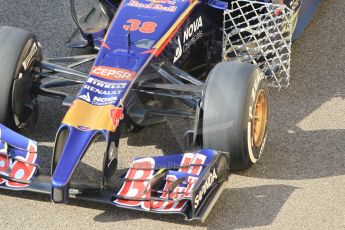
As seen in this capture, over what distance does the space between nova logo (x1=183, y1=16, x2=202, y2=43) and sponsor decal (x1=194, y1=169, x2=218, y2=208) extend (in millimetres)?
1190

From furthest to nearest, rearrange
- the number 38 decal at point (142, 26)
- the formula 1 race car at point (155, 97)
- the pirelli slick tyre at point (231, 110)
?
the number 38 decal at point (142, 26) < the pirelli slick tyre at point (231, 110) < the formula 1 race car at point (155, 97)

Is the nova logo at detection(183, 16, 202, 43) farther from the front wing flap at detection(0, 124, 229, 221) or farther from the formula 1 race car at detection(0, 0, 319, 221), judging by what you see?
the front wing flap at detection(0, 124, 229, 221)

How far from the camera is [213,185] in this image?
5215mm

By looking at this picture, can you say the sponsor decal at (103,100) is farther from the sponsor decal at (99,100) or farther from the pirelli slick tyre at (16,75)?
the pirelli slick tyre at (16,75)

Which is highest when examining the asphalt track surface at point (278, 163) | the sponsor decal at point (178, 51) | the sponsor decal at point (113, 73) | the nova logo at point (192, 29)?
the nova logo at point (192, 29)

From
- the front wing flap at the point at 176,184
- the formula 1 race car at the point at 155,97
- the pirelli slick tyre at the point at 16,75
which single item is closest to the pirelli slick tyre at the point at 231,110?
the formula 1 race car at the point at 155,97

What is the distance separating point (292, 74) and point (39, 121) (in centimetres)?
198

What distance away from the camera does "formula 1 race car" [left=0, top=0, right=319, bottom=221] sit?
505cm

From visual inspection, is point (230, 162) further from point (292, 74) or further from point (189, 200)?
point (292, 74)

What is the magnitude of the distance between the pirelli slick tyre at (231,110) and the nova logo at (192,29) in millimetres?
636

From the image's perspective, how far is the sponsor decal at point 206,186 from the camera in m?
4.93

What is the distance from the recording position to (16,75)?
18.7 feet

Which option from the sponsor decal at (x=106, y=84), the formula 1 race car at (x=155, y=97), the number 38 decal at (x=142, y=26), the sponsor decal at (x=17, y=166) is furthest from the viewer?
the number 38 decal at (x=142, y=26)

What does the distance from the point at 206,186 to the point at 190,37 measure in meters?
1.39
